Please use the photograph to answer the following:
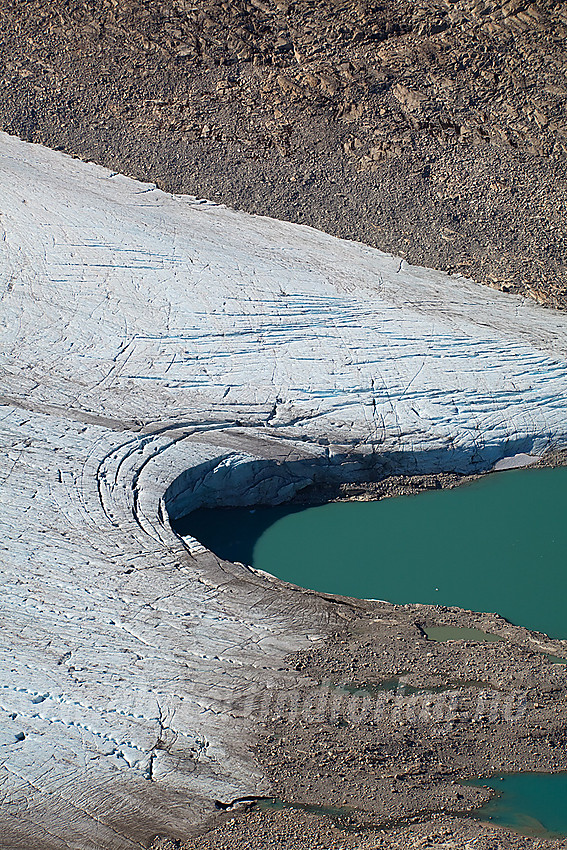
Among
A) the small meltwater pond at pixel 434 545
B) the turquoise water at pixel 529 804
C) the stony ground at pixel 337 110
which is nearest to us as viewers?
the turquoise water at pixel 529 804

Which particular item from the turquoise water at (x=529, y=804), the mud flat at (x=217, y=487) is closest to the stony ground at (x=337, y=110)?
the mud flat at (x=217, y=487)

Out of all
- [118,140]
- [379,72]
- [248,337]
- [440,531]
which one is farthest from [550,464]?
[118,140]

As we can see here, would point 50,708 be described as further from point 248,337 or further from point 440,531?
point 248,337

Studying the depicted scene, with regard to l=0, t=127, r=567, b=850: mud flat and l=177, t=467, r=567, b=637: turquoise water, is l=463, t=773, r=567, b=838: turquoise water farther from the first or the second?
l=177, t=467, r=567, b=637: turquoise water

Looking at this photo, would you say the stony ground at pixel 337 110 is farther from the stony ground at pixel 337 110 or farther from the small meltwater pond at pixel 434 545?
the small meltwater pond at pixel 434 545

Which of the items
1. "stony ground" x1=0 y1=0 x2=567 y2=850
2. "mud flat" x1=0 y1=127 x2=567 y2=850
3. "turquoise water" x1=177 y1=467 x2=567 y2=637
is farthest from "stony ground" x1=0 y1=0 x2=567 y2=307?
"turquoise water" x1=177 y1=467 x2=567 y2=637

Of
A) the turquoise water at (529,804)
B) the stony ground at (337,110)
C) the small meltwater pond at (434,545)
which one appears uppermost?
the stony ground at (337,110)
